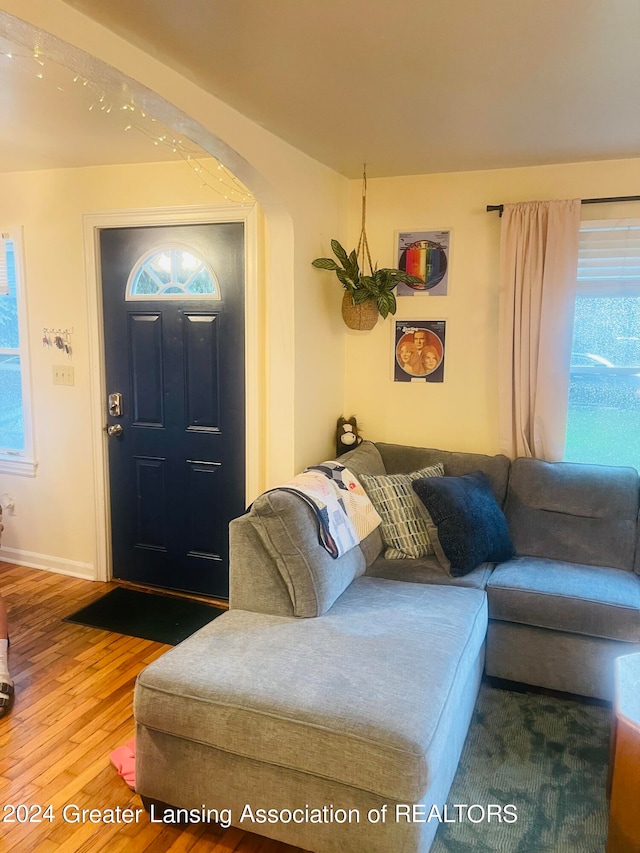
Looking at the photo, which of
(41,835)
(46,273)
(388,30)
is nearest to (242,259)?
(46,273)

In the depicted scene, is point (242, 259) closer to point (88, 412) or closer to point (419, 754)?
point (88, 412)

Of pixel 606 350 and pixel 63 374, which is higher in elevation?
pixel 606 350

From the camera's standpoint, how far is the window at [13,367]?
11.8 ft

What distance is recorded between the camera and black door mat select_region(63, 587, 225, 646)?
9.97 ft

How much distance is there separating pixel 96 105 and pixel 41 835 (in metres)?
2.43

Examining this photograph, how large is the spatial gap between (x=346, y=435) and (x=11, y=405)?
6.74 ft

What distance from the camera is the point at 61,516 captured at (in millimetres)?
3699

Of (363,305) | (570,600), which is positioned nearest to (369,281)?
(363,305)

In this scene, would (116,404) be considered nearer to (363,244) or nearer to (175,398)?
(175,398)

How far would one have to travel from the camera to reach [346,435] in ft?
11.1

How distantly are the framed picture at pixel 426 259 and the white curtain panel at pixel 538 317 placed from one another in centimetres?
32

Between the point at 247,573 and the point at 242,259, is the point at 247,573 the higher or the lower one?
the lower one

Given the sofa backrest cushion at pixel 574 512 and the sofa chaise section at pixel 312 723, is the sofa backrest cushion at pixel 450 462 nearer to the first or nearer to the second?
the sofa backrest cushion at pixel 574 512

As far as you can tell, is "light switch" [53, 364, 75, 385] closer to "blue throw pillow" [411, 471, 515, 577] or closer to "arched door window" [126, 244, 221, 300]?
"arched door window" [126, 244, 221, 300]
